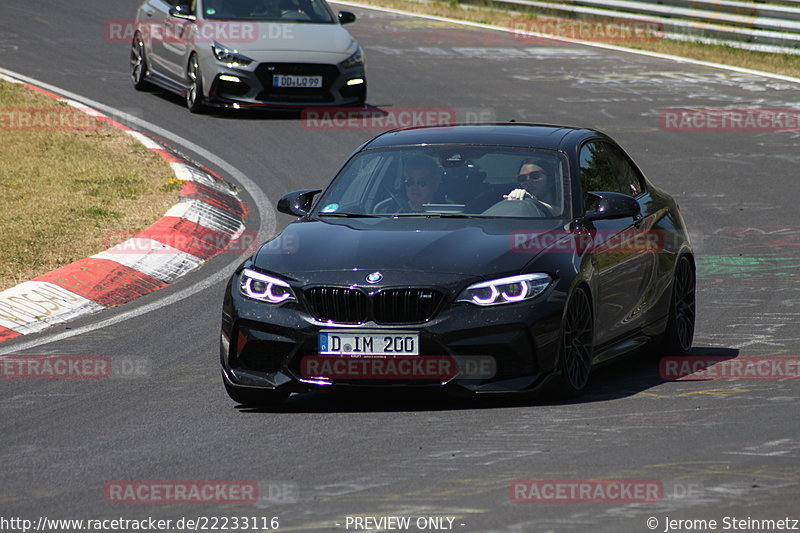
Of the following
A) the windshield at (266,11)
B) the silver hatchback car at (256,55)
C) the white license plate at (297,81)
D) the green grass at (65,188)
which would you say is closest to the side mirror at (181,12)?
the silver hatchback car at (256,55)

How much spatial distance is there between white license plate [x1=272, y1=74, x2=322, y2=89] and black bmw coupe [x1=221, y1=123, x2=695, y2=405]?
9.90 m

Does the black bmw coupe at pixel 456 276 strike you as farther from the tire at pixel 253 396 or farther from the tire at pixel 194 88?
the tire at pixel 194 88

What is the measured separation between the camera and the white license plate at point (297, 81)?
19281mm

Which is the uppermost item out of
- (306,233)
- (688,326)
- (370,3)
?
(306,233)

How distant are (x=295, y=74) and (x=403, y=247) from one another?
11.6 m

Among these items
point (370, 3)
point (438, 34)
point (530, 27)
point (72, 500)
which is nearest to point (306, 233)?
point (72, 500)

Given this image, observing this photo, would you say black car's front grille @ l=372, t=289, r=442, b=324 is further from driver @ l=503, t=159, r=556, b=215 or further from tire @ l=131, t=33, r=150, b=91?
tire @ l=131, t=33, r=150, b=91

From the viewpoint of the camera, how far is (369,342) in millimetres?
7703

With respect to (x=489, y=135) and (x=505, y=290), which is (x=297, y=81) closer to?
(x=489, y=135)

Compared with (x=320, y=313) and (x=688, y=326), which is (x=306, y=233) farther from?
(x=688, y=326)

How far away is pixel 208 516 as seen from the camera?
6.00m

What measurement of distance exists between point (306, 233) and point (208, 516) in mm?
2838

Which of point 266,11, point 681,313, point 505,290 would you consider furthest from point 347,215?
point 266,11

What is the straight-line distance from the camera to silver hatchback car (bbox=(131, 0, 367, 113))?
19.2 meters
